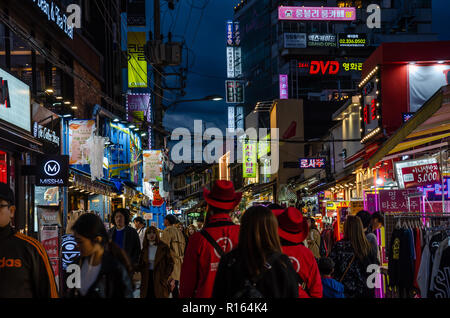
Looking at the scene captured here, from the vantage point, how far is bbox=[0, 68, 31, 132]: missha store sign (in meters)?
13.2

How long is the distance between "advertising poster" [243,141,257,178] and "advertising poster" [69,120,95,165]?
160ft

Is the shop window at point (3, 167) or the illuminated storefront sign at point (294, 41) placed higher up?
Answer: the illuminated storefront sign at point (294, 41)

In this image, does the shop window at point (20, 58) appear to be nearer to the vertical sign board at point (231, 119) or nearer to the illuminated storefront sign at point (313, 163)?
the illuminated storefront sign at point (313, 163)

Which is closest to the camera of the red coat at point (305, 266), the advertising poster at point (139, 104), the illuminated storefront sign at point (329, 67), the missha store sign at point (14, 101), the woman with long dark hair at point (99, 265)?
the woman with long dark hair at point (99, 265)

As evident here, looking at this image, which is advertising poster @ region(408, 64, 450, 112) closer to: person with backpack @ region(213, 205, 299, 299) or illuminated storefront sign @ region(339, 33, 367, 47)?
person with backpack @ region(213, 205, 299, 299)

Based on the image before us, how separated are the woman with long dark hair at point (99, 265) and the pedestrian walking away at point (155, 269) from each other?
6236mm

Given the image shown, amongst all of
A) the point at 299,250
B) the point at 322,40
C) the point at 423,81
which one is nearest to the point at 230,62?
the point at 322,40

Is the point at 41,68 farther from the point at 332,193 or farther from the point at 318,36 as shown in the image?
the point at 318,36

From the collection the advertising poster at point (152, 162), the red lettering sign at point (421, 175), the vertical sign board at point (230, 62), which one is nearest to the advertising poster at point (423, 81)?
the advertising poster at point (152, 162)

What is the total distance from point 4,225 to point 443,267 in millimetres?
5740

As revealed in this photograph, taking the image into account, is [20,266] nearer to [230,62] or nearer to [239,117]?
[230,62]

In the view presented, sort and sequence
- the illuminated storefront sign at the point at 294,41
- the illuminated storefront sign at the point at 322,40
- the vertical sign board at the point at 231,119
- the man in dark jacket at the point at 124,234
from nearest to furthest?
the man in dark jacket at the point at 124,234 → the illuminated storefront sign at the point at 322,40 → the illuminated storefront sign at the point at 294,41 → the vertical sign board at the point at 231,119

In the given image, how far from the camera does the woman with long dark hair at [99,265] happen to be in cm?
383

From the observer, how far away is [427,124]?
9906 mm
